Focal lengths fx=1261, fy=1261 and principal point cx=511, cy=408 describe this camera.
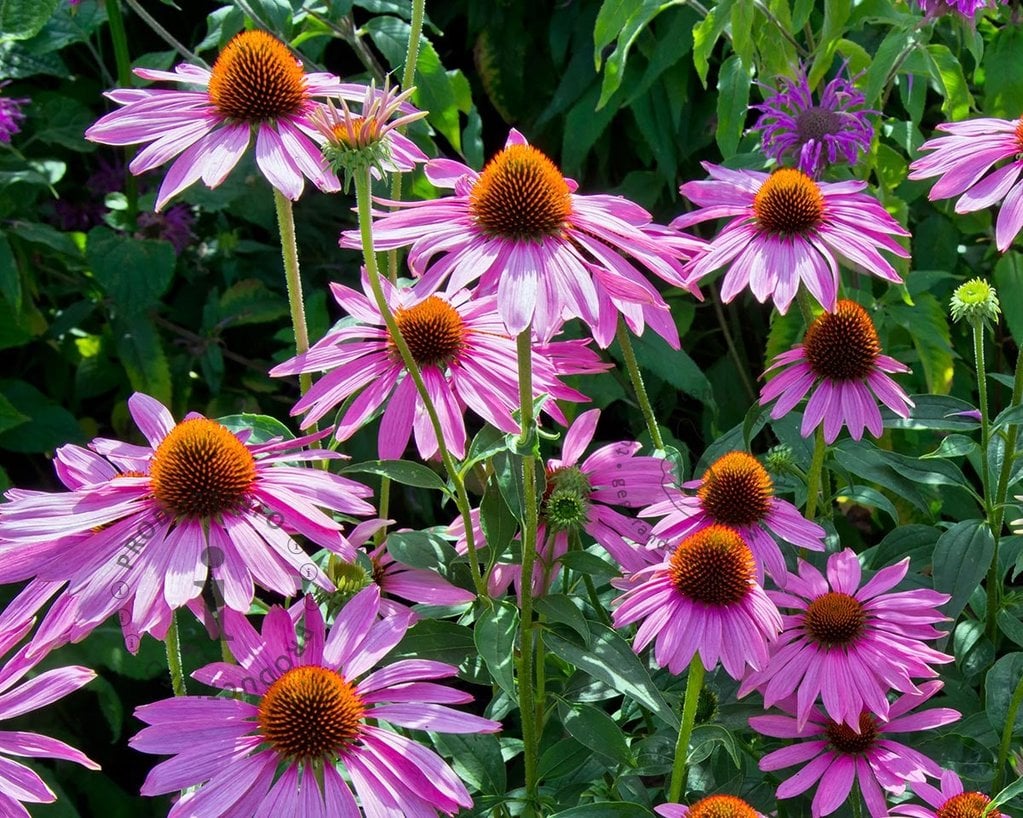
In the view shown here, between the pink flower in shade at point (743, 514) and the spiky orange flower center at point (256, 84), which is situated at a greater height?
the spiky orange flower center at point (256, 84)

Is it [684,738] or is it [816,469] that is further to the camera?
[816,469]

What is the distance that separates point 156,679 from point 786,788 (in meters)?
1.27

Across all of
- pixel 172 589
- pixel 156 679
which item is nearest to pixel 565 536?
pixel 172 589

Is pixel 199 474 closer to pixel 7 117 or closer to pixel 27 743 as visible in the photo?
pixel 27 743

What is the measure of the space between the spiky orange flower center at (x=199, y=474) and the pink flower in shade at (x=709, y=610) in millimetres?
309

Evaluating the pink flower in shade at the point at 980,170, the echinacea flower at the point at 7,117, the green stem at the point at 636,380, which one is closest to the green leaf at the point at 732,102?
the pink flower in shade at the point at 980,170

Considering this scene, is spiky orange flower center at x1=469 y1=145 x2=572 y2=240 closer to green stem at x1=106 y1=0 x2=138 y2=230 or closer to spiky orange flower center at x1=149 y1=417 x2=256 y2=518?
A: spiky orange flower center at x1=149 y1=417 x2=256 y2=518

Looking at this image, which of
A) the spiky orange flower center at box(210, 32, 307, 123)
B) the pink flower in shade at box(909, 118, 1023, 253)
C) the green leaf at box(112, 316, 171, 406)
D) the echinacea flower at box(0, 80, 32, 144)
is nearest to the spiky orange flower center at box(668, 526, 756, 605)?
the pink flower in shade at box(909, 118, 1023, 253)

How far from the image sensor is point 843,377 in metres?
1.15

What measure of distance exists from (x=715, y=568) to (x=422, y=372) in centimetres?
30

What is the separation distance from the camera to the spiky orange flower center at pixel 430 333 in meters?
1.08

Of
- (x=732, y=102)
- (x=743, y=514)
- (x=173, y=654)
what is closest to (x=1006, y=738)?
(x=743, y=514)

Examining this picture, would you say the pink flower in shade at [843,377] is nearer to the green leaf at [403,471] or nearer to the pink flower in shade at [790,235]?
the pink flower in shade at [790,235]

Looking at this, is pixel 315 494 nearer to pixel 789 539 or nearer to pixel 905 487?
pixel 789 539
